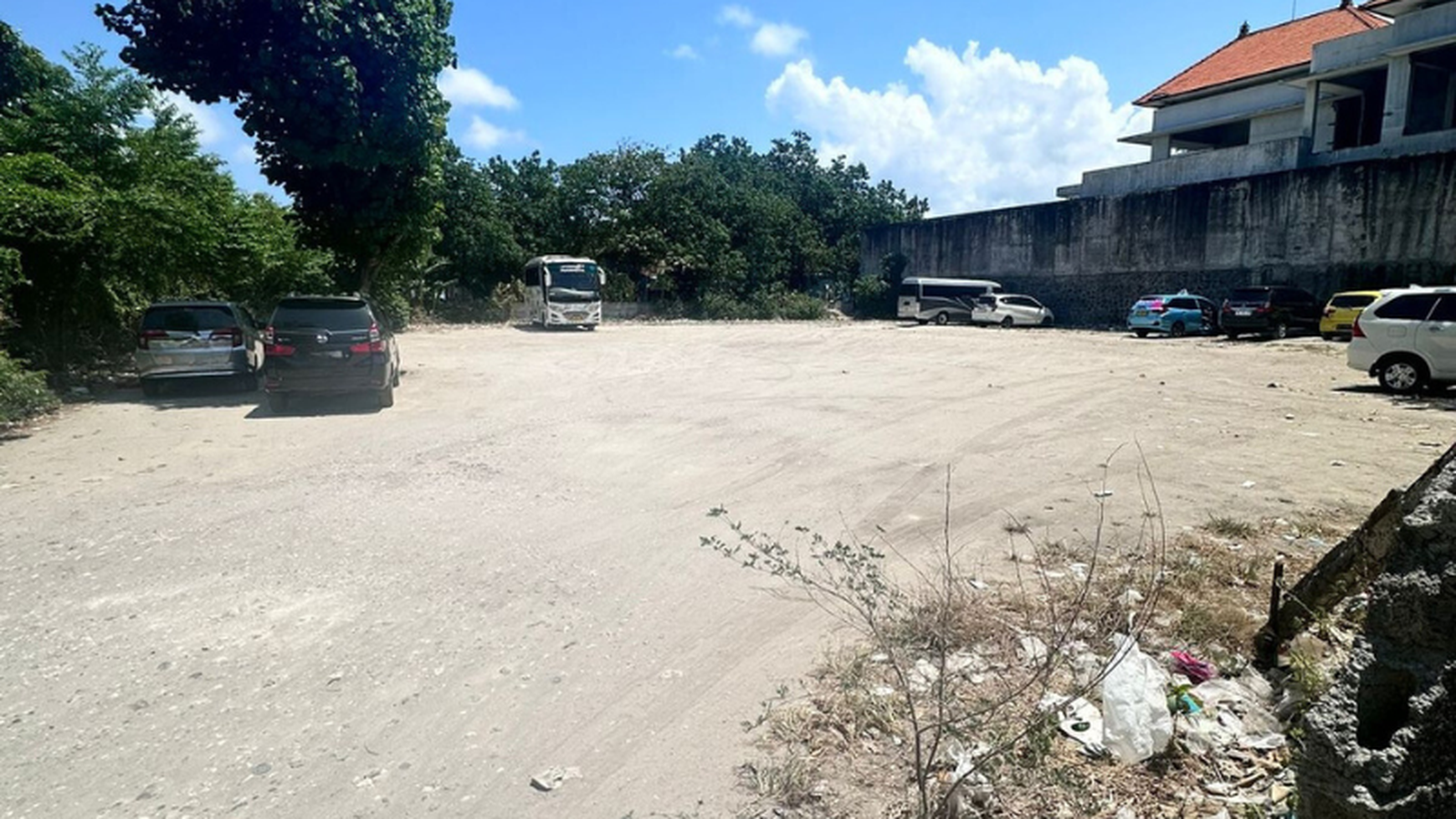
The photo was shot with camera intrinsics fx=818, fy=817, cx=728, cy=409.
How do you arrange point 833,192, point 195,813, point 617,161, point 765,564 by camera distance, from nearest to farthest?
point 195,813 → point 765,564 → point 617,161 → point 833,192

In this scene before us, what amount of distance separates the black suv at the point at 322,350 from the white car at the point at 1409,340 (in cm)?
1603

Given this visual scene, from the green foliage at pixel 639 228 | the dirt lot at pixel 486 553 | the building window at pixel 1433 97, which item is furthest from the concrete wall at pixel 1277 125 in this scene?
the dirt lot at pixel 486 553

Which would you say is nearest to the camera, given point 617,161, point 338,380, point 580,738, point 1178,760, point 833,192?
point 1178,760

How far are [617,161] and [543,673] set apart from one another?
4350 centimetres

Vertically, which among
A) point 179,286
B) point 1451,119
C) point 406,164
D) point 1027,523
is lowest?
point 1027,523

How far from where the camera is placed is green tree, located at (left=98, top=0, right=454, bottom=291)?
14055 millimetres

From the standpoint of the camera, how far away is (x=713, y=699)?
388 cm

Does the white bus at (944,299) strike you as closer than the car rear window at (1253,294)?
No

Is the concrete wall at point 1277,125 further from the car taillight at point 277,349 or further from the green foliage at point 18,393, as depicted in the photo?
the green foliage at point 18,393

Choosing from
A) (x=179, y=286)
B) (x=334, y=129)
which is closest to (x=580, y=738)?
(x=334, y=129)

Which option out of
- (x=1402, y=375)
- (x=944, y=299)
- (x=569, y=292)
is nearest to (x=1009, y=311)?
(x=944, y=299)

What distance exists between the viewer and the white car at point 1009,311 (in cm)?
3741

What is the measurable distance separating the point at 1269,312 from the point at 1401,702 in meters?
28.1

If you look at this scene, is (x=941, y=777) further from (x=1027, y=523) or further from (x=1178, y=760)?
(x=1027, y=523)
